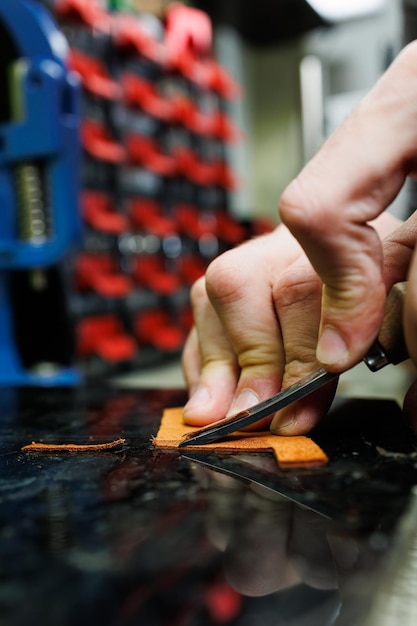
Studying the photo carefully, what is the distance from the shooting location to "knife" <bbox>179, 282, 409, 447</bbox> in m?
0.40

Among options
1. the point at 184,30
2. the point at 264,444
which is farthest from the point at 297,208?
the point at 184,30

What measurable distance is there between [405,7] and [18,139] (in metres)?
0.71

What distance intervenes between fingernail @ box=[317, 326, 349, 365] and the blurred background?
0.64 metres

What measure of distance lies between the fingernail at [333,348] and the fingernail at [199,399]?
5.7 inches

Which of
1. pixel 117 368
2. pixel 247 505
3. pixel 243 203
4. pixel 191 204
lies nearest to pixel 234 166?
pixel 243 203

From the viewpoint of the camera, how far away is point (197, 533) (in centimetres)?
27

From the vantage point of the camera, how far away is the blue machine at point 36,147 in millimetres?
1142

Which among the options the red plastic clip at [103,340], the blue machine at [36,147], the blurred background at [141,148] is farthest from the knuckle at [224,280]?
the red plastic clip at [103,340]

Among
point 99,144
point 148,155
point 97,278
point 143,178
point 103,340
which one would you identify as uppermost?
point 99,144

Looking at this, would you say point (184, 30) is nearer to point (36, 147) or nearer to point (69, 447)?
point (36, 147)

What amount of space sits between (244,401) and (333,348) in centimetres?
12

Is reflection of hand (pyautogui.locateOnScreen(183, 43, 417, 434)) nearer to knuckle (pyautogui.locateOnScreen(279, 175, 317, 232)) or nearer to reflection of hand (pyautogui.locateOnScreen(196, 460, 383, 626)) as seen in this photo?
knuckle (pyautogui.locateOnScreen(279, 175, 317, 232))

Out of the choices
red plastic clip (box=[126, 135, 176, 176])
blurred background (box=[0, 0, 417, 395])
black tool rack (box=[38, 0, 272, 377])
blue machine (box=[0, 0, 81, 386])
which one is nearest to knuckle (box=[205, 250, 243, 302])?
blurred background (box=[0, 0, 417, 395])

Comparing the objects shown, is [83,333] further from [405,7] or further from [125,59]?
[405,7]
